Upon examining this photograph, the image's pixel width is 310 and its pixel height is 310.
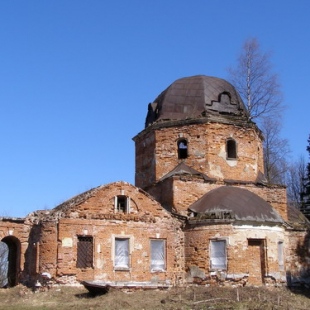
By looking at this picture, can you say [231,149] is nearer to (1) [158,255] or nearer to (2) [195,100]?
(2) [195,100]

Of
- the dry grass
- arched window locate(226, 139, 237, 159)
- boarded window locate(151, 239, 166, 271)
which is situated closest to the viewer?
the dry grass

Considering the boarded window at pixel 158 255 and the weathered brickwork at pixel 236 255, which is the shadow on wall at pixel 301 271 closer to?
the weathered brickwork at pixel 236 255

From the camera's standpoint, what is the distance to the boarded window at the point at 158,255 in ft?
69.6

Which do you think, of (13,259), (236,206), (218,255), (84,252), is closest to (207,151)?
(236,206)

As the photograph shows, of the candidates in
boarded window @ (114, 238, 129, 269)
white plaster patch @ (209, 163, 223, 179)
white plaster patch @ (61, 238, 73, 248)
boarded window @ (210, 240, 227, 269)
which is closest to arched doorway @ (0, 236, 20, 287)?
white plaster patch @ (61, 238, 73, 248)

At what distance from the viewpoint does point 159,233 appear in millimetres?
21516

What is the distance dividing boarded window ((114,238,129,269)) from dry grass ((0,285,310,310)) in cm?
130

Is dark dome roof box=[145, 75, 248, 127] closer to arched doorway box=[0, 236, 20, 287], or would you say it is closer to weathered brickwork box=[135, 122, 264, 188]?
weathered brickwork box=[135, 122, 264, 188]

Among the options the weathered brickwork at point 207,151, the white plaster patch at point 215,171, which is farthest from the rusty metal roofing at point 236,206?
the weathered brickwork at point 207,151

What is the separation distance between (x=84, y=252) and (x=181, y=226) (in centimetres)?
440

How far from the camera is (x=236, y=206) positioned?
21562 mm

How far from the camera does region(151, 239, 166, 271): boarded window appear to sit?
69.6 feet

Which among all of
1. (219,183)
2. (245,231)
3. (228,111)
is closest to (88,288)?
(245,231)

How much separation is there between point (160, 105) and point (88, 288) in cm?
1137
